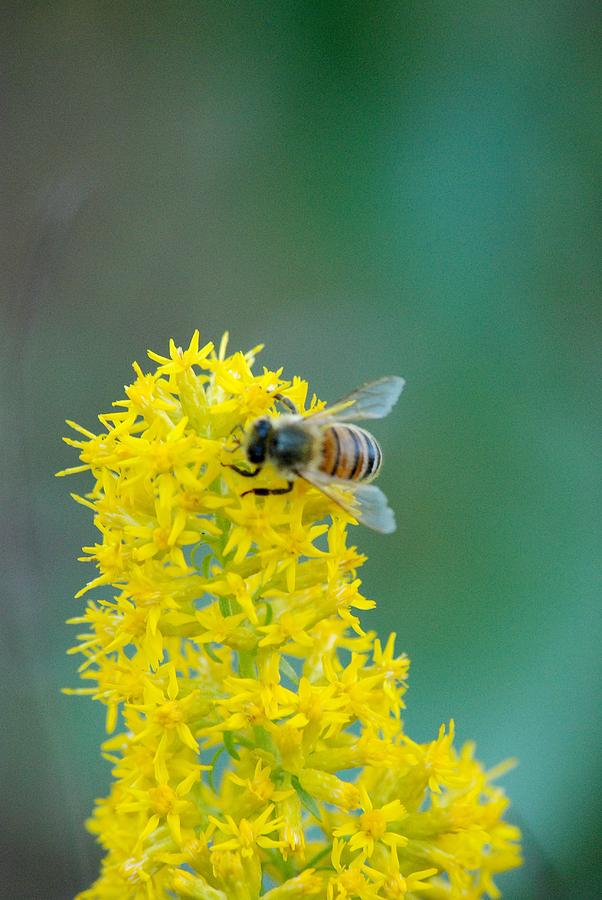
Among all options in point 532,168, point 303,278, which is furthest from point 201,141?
point 532,168

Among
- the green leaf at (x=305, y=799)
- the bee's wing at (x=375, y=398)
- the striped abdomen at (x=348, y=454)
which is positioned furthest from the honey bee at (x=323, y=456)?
the green leaf at (x=305, y=799)

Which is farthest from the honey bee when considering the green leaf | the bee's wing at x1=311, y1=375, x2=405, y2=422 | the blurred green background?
the blurred green background

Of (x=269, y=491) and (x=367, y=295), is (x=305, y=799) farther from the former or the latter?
(x=367, y=295)

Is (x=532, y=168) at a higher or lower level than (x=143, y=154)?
lower

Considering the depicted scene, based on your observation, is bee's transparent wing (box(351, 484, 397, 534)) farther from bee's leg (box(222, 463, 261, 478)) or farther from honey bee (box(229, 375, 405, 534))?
bee's leg (box(222, 463, 261, 478))

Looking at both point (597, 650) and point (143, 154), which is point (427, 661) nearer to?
point (597, 650)

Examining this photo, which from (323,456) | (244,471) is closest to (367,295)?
(323,456)
